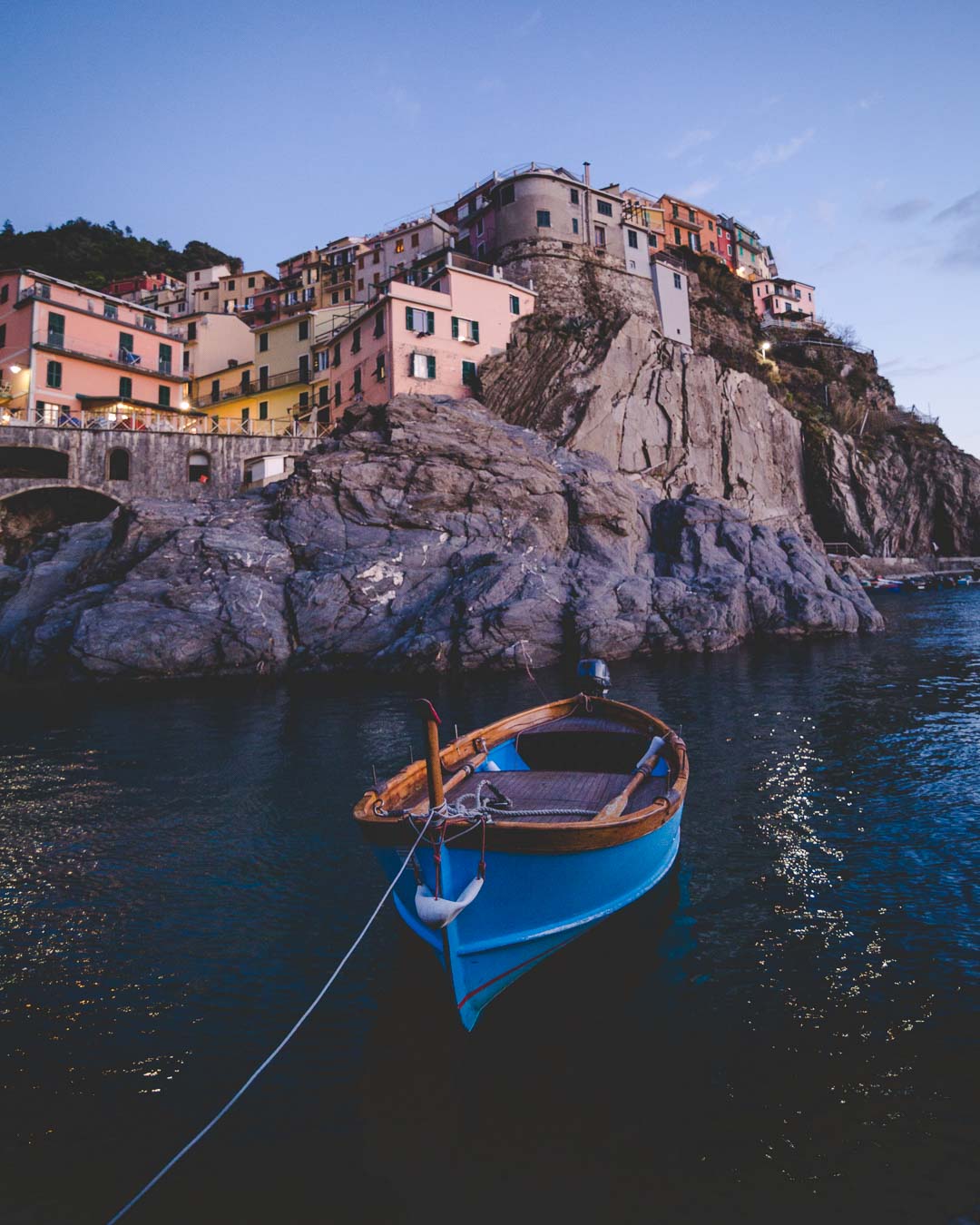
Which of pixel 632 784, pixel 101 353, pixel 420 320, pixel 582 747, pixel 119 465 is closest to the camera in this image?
pixel 632 784

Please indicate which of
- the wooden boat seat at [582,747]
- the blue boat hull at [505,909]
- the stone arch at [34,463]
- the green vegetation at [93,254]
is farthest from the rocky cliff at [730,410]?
the green vegetation at [93,254]

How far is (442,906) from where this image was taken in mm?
5238

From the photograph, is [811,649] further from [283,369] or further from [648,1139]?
[283,369]

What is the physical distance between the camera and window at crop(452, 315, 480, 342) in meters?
46.5

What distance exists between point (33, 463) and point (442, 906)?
1954 inches

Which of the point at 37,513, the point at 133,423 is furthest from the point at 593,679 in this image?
the point at 37,513

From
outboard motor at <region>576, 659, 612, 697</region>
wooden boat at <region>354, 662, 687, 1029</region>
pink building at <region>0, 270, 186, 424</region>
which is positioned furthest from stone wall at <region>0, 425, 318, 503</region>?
wooden boat at <region>354, 662, 687, 1029</region>

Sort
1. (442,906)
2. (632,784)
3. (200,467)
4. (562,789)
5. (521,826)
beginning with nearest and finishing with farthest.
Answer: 1. (442,906)
2. (521,826)
3. (632,784)
4. (562,789)
5. (200,467)

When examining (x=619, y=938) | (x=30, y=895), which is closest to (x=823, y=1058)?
(x=619, y=938)

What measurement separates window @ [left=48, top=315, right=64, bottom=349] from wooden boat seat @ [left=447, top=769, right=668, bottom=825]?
51495mm

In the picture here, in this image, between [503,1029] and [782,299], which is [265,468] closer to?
[503,1029]

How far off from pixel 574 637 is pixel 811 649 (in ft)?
35.1

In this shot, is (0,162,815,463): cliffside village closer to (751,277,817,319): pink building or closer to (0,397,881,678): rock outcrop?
(0,397,881,678): rock outcrop

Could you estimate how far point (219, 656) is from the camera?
2705 cm
